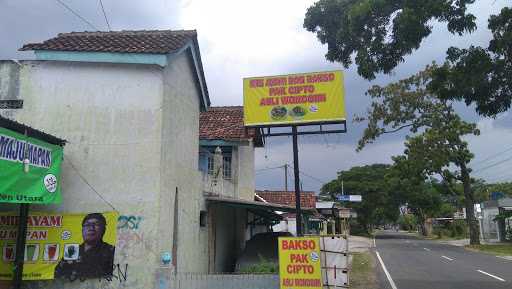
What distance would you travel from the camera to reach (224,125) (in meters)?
20.1

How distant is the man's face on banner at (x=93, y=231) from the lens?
10.2 m

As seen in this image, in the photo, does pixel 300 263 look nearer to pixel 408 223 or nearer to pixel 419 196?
pixel 419 196

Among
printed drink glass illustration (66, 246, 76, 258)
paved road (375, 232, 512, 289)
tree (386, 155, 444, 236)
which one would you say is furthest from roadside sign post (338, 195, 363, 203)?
printed drink glass illustration (66, 246, 76, 258)

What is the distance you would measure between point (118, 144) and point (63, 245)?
7.84ft

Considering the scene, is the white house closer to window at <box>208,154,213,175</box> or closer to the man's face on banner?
the man's face on banner

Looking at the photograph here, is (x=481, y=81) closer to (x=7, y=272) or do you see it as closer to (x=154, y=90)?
(x=154, y=90)

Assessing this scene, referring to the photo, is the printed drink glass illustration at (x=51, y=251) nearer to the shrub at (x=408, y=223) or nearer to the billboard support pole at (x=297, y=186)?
the billboard support pole at (x=297, y=186)

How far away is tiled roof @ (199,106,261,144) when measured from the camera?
19109mm

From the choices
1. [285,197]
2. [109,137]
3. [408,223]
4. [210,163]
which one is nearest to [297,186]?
[109,137]

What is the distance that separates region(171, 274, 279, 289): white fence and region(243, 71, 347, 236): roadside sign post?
9.26ft

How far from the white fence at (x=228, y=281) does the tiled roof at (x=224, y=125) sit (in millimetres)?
8203

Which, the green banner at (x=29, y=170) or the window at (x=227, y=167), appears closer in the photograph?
the green banner at (x=29, y=170)

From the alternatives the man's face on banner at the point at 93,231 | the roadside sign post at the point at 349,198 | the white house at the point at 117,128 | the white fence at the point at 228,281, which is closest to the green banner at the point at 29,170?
the white house at the point at 117,128


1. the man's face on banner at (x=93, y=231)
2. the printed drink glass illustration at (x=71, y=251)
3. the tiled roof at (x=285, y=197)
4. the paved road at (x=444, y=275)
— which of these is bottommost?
the paved road at (x=444, y=275)
